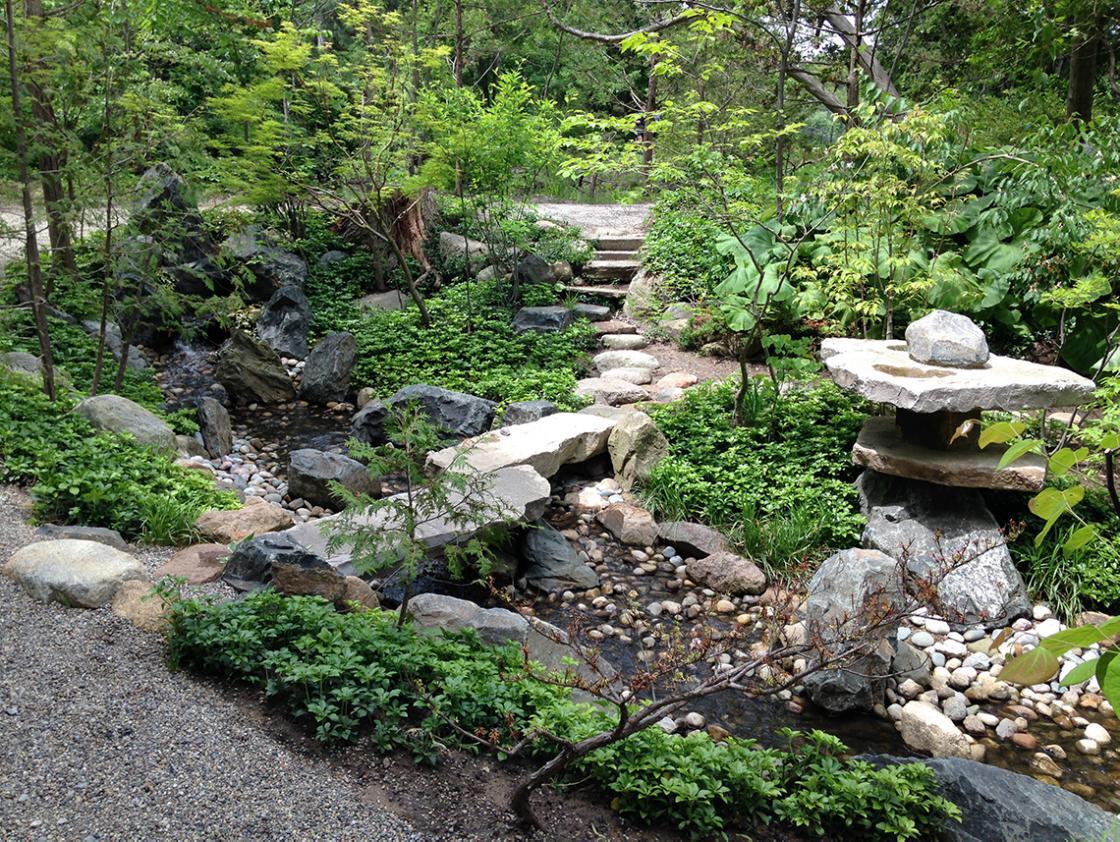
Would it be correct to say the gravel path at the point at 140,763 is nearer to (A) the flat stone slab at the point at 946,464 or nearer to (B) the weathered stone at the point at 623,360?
(A) the flat stone slab at the point at 946,464

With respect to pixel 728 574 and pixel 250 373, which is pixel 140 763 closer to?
pixel 728 574

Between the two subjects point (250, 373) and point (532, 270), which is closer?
point (250, 373)

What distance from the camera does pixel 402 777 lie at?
2936mm

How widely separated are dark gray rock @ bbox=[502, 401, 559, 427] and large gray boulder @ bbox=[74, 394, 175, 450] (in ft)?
9.08

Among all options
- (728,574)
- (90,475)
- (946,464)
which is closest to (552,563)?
(728,574)

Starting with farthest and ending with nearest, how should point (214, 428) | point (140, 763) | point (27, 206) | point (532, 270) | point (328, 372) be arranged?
point (532, 270), point (328, 372), point (214, 428), point (27, 206), point (140, 763)

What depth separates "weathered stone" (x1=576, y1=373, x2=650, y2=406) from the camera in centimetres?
804

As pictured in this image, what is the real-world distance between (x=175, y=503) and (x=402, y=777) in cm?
299

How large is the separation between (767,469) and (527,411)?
2.27 meters

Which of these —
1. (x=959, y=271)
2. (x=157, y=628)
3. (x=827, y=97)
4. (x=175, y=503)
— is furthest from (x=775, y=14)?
(x=157, y=628)

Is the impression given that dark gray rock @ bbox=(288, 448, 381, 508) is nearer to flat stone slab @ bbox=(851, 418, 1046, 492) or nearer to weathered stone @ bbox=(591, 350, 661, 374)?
weathered stone @ bbox=(591, 350, 661, 374)

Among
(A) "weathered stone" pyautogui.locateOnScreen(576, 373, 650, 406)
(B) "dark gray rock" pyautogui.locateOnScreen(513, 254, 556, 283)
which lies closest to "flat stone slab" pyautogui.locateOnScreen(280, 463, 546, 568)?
(A) "weathered stone" pyautogui.locateOnScreen(576, 373, 650, 406)

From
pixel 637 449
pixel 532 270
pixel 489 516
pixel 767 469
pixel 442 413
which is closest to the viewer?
pixel 489 516

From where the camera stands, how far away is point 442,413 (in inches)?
304
